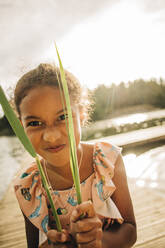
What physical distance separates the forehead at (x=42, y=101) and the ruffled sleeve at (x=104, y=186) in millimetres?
353

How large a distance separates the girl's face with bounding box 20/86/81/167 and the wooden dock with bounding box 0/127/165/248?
0.92 m

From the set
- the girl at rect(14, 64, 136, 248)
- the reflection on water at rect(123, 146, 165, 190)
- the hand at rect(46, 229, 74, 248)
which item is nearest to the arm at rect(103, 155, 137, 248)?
the girl at rect(14, 64, 136, 248)

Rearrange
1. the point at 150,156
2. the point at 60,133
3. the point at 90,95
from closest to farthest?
the point at 60,133 < the point at 90,95 < the point at 150,156

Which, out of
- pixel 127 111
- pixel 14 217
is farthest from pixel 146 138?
pixel 127 111

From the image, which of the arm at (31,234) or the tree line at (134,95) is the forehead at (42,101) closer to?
the arm at (31,234)

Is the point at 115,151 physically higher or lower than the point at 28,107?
lower

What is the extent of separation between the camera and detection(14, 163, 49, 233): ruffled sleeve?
839mm

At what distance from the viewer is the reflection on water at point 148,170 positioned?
2.33m

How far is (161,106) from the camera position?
17469 millimetres

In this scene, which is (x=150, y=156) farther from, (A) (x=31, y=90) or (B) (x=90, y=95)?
(A) (x=31, y=90)

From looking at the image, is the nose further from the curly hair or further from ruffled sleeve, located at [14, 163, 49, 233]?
ruffled sleeve, located at [14, 163, 49, 233]

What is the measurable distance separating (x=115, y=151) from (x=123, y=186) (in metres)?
0.17

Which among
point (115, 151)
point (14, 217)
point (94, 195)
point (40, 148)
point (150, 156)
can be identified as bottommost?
point (150, 156)

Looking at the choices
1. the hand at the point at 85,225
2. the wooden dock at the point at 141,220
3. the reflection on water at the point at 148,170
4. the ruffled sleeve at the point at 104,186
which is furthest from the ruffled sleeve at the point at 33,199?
the reflection on water at the point at 148,170
